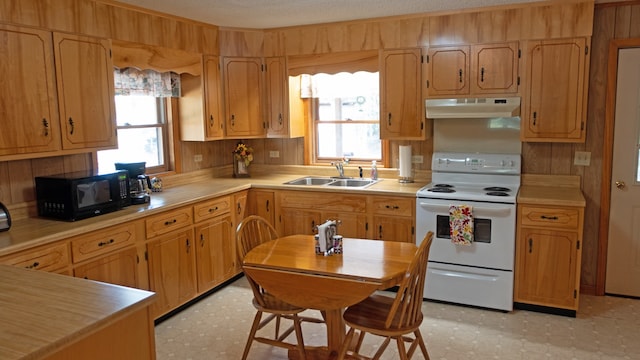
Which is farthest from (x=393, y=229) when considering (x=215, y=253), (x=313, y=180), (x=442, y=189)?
(x=215, y=253)

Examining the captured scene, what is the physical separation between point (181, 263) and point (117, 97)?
4.74ft

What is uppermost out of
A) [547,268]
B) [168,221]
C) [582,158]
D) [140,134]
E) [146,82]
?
[146,82]

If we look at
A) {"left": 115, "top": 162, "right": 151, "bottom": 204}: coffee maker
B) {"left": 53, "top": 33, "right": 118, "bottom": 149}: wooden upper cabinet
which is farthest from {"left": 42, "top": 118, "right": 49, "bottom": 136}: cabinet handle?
{"left": 115, "top": 162, "right": 151, "bottom": 204}: coffee maker

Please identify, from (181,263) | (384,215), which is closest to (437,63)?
(384,215)

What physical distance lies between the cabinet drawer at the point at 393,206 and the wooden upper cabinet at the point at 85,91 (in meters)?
2.11

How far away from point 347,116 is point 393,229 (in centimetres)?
138

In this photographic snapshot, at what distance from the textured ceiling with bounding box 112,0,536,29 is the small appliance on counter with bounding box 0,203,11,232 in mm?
1674

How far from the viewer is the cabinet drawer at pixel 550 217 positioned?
365 cm

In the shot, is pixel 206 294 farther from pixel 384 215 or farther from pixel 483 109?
pixel 483 109

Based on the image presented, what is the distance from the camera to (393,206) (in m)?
4.22

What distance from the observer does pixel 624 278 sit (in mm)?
4148

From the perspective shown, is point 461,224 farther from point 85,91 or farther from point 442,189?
point 85,91

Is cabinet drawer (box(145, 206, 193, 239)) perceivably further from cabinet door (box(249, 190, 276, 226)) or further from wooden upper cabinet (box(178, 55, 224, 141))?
wooden upper cabinet (box(178, 55, 224, 141))

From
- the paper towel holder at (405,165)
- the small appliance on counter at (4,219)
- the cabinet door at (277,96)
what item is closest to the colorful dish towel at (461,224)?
the paper towel holder at (405,165)
